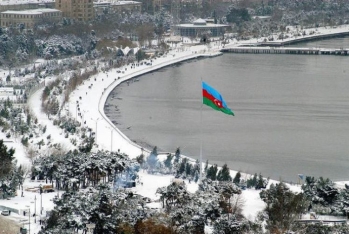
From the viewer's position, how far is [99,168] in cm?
1335

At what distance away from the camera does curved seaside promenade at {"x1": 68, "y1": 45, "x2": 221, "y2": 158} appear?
17.1 metres

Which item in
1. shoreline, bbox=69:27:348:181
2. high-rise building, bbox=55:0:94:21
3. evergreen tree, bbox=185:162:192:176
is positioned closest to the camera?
evergreen tree, bbox=185:162:192:176

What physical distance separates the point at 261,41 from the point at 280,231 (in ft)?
83.4

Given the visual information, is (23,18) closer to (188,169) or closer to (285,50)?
(285,50)

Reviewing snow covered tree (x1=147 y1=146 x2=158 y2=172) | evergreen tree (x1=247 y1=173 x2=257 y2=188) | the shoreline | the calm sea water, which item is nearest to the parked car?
snow covered tree (x1=147 y1=146 x2=158 y2=172)

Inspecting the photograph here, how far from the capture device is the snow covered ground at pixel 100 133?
12.4 metres

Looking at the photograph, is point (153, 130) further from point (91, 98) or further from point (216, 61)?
point (216, 61)

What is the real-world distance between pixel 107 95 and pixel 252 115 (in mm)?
4224

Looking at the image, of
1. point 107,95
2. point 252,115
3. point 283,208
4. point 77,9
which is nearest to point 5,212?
point 283,208

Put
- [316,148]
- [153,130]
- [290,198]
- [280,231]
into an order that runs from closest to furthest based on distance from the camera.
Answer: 1. [280,231]
2. [290,198]
3. [316,148]
4. [153,130]

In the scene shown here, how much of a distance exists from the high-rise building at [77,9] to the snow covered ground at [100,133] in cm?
569

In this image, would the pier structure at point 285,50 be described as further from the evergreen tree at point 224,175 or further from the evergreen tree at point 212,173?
the evergreen tree at point 224,175

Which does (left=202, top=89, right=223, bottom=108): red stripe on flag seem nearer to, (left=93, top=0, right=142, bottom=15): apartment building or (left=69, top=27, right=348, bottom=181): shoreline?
(left=69, top=27, right=348, bottom=181): shoreline

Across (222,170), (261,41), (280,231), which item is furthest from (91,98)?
(261,41)
